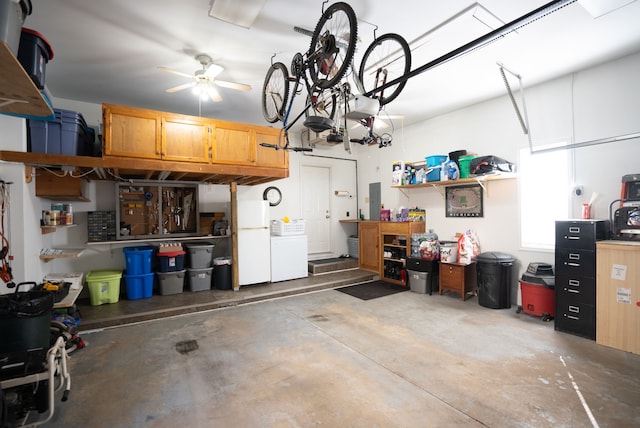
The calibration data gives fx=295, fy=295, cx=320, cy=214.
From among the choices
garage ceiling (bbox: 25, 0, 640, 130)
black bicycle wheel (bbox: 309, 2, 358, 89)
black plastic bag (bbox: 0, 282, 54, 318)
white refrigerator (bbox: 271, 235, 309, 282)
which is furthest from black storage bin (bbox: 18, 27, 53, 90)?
white refrigerator (bbox: 271, 235, 309, 282)

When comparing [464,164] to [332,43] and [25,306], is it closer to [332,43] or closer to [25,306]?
[332,43]

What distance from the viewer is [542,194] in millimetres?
4234

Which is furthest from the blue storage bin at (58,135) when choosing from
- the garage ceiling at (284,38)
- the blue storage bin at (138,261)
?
the blue storage bin at (138,261)

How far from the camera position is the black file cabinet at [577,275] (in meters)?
3.16

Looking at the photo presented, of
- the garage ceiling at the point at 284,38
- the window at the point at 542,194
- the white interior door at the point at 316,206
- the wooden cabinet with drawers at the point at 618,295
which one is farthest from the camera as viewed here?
the white interior door at the point at 316,206

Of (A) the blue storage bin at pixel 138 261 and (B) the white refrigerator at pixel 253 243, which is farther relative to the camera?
→ (B) the white refrigerator at pixel 253 243

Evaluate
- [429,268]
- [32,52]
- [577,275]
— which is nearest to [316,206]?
[429,268]

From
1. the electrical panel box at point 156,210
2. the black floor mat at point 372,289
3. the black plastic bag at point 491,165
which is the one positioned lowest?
the black floor mat at point 372,289

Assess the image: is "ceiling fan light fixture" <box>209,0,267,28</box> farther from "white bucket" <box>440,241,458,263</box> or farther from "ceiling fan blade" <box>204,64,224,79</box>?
"white bucket" <box>440,241,458,263</box>

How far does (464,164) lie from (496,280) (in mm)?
1810

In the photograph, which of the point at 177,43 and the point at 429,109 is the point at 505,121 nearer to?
the point at 429,109

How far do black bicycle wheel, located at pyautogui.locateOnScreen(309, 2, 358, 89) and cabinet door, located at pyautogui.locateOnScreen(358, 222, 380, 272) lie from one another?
13.3ft

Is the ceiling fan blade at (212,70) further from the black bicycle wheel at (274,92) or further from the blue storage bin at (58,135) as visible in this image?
the blue storage bin at (58,135)

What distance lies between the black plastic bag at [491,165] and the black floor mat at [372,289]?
2403mm
